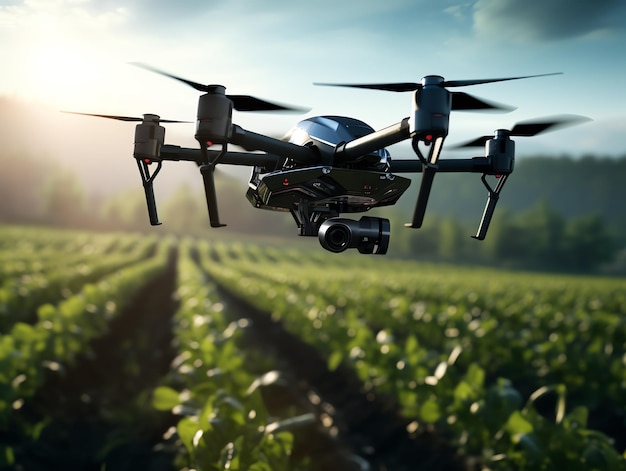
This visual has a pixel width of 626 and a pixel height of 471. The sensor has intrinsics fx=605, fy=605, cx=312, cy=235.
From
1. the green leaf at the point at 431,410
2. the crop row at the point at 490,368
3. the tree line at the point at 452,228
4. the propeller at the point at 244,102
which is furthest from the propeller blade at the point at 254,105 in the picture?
the tree line at the point at 452,228

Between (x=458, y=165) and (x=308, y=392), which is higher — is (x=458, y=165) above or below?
above

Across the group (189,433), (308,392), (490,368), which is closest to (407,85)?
(189,433)

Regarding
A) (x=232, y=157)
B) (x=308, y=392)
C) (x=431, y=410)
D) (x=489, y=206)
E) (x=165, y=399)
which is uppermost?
(x=232, y=157)

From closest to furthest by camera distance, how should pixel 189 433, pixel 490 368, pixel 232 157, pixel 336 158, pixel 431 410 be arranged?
pixel 336 158 → pixel 232 157 → pixel 189 433 → pixel 431 410 → pixel 490 368

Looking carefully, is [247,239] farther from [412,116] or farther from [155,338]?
[412,116]

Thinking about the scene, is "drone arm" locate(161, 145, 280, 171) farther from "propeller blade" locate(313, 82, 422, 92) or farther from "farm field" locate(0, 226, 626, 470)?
"farm field" locate(0, 226, 626, 470)

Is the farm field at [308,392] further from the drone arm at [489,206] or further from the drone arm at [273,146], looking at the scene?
the drone arm at [273,146]

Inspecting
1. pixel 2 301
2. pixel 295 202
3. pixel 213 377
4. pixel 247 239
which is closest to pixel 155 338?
pixel 2 301

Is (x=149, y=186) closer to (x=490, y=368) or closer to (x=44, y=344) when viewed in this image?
(x=44, y=344)
